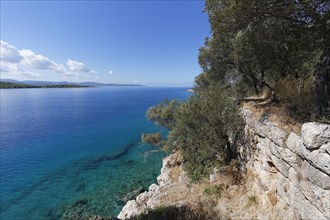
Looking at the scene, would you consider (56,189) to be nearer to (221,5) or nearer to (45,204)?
(45,204)

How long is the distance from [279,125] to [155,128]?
37.3 meters

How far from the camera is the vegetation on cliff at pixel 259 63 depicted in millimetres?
7926

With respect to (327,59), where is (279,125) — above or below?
below

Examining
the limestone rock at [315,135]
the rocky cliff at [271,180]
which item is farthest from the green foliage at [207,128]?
the limestone rock at [315,135]

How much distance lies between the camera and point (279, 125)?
8.34 m

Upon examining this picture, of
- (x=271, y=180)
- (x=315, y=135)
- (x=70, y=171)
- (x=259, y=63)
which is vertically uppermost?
(x=259, y=63)

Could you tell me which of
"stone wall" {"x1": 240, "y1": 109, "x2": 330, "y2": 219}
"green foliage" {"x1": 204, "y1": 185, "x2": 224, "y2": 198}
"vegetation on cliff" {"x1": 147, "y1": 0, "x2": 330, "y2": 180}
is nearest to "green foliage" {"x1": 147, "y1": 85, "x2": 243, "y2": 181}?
"vegetation on cliff" {"x1": 147, "y1": 0, "x2": 330, "y2": 180}

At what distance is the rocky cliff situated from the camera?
5.84 metres

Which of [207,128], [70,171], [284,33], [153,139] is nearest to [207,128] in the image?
[207,128]

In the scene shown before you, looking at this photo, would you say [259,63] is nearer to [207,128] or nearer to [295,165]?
[207,128]

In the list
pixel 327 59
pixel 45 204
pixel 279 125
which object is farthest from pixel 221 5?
pixel 45 204

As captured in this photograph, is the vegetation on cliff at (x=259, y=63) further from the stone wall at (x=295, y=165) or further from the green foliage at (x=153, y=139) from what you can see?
the green foliage at (x=153, y=139)

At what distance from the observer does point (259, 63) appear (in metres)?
11.8

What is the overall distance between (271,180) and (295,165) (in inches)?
85.1
